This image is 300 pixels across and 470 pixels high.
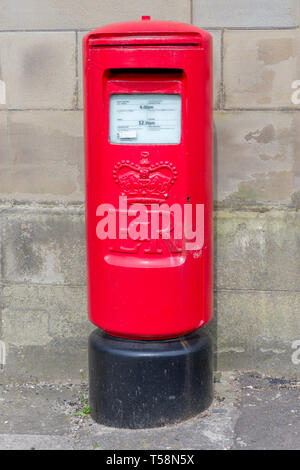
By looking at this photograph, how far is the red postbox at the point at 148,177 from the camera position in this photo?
323 centimetres

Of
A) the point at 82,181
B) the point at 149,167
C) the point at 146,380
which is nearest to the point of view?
the point at 149,167

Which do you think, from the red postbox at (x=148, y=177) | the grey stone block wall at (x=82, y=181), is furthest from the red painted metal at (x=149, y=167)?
the grey stone block wall at (x=82, y=181)

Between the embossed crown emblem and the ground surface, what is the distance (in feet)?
4.03

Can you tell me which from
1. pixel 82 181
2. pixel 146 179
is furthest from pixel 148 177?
pixel 82 181

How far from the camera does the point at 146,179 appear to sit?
3258 mm

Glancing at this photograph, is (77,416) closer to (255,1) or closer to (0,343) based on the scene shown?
(0,343)

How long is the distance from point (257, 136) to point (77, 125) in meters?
1.09

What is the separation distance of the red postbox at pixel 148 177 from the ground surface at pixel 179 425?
19 centimetres

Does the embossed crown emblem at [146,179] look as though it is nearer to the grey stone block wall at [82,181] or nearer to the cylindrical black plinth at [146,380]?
the cylindrical black plinth at [146,380]

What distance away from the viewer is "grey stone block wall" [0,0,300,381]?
13.2ft

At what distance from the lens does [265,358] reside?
424 cm

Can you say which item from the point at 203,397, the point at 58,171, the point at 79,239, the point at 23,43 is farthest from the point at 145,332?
the point at 23,43

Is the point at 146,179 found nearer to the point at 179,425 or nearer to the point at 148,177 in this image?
the point at 148,177

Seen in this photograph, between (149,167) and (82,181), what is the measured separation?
1017mm
